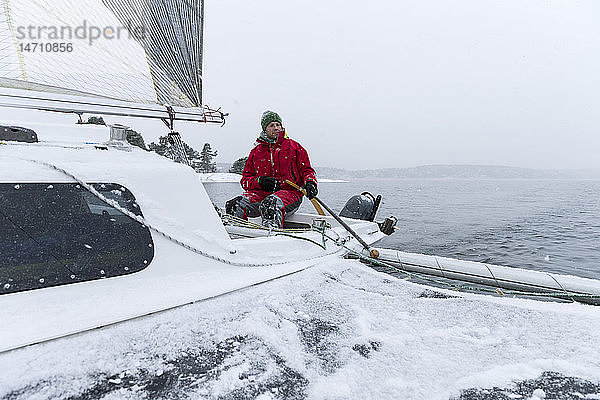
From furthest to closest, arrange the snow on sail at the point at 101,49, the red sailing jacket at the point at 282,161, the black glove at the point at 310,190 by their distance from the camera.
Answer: the red sailing jacket at the point at 282,161, the black glove at the point at 310,190, the snow on sail at the point at 101,49

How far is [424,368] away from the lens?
5.45 ft

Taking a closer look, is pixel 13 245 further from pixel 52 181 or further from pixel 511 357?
pixel 511 357

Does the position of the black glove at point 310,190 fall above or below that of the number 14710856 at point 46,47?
below

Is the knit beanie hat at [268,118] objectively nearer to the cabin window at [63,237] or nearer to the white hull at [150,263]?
the white hull at [150,263]

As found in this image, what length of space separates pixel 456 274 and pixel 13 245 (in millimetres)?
3165

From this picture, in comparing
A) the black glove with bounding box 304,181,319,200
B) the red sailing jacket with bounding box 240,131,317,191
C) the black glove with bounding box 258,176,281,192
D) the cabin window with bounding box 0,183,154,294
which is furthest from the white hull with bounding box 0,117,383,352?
the red sailing jacket with bounding box 240,131,317,191

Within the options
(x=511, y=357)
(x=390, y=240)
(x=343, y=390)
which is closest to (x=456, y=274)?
(x=511, y=357)

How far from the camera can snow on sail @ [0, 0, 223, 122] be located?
2975 mm

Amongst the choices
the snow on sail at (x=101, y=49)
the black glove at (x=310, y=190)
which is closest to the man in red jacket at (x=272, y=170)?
the black glove at (x=310, y=190)

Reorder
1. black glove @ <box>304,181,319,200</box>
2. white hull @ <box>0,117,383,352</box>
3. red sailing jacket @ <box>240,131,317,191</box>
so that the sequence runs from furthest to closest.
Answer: red sailing jacket @ <box>240,131,317,191</box>, black glove @ <box>304,181,319,200</box>, white hull @ <box>0,117,383,352</box>

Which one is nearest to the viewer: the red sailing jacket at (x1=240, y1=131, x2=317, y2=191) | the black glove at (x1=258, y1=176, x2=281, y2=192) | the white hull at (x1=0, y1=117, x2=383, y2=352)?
the white hull at (x1=0, y1=117, x2=383, y2=352)

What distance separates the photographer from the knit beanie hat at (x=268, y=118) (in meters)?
5.11

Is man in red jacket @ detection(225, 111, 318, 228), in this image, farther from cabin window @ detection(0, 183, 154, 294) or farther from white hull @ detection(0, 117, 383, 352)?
cabin window @ detection(0, 183, 154, 294)

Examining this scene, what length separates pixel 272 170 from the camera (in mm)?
5117
